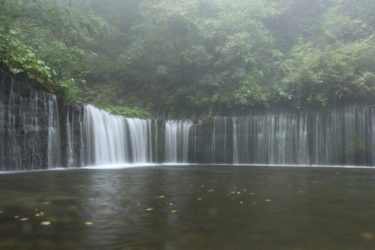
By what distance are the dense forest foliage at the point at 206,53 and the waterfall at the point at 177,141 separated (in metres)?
1.93

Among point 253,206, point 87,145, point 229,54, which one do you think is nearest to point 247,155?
point 229,54

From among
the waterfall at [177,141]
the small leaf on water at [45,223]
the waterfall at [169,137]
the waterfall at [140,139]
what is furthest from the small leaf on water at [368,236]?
the waterfall at [177,141]

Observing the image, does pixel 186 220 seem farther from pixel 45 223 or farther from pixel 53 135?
pixel 53 135

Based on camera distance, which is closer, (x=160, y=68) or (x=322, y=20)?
(x=160, y=68)

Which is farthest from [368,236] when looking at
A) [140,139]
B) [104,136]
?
[140,139]

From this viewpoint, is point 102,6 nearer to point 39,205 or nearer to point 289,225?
point 39,205

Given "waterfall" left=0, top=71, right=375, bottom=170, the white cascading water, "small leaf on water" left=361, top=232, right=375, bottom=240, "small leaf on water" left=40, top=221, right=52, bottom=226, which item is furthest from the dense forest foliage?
"small leaf on water" left=361, top=232, right=375, bottom=240

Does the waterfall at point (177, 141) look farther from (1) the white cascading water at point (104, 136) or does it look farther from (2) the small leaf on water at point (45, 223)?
(2) the small leaf on water at point (45, 223)

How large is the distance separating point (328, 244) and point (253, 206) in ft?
6.27

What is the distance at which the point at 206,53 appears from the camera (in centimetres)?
2219

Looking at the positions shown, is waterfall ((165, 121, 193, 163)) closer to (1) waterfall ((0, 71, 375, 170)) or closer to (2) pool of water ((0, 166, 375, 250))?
(1) waterfall ((0, 71, 375, 170))

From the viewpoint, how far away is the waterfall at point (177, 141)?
1991 centimetres

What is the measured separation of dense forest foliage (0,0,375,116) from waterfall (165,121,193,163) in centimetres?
193

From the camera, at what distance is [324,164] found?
1725 centimetres
